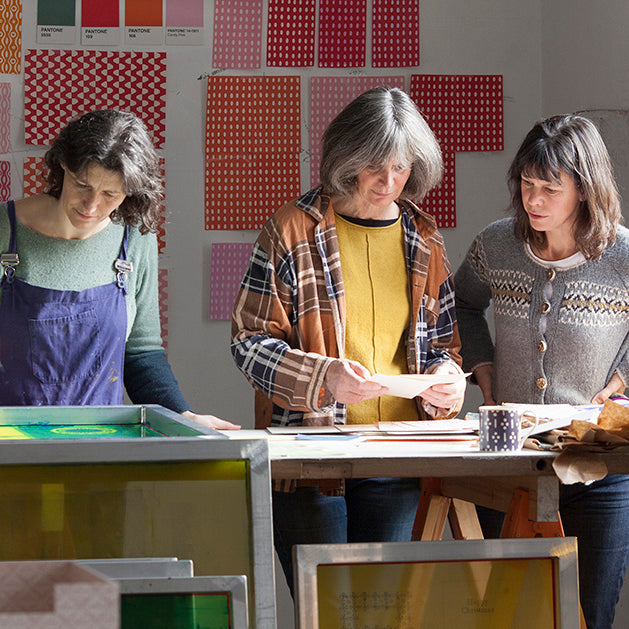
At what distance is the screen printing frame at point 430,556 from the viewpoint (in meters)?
1.71

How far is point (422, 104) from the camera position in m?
3.89

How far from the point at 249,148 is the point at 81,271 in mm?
1634

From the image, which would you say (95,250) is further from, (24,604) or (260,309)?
(24,604)

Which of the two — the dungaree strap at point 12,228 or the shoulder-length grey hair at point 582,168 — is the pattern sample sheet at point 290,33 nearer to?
the shoulder-length grey hair at point 582,168

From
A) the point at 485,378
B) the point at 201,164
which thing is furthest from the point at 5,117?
the point at 485,378

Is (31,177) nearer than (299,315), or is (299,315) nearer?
(299,315)

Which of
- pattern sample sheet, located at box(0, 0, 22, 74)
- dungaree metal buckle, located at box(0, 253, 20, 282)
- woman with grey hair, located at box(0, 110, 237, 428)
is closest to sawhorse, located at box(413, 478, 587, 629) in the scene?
woman with grey hair, located at box(0, 110, 237, 428)

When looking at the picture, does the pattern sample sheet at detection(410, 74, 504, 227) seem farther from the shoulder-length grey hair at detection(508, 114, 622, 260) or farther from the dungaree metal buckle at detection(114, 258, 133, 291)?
the dungaree metal buckle at detection(114, 258, 133, 291)

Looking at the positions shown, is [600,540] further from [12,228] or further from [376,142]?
[12,228]

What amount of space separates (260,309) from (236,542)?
1020 millimetres

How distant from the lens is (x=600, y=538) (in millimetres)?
2213

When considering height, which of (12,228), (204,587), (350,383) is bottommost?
(204,587)

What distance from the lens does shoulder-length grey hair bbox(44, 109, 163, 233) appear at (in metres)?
2.20

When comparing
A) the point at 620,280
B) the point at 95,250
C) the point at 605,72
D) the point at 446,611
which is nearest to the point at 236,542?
the point at 446,611
